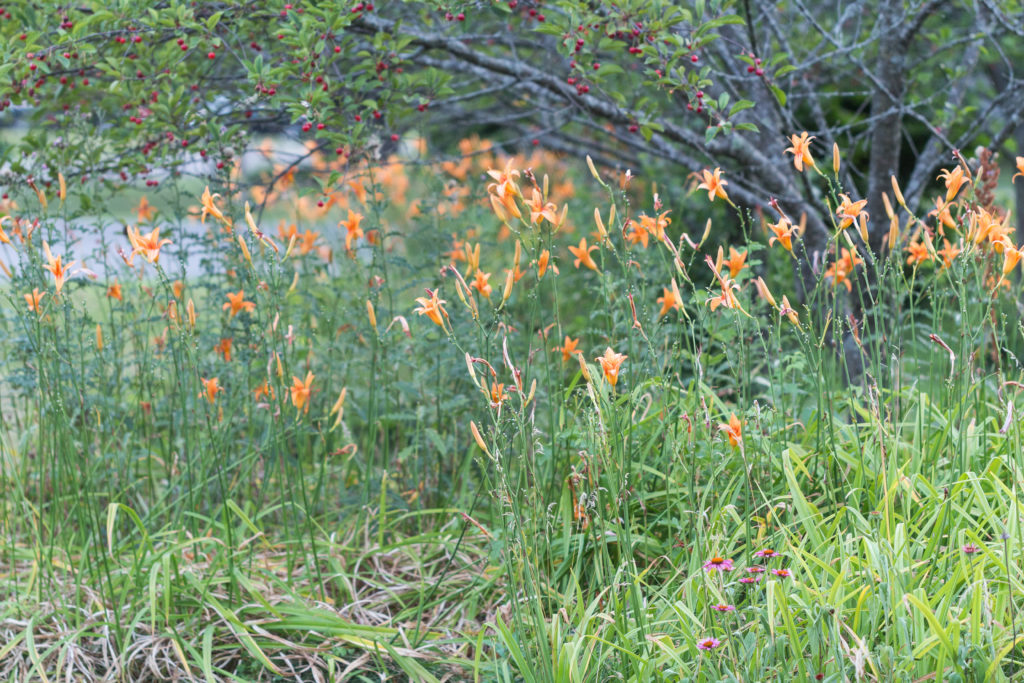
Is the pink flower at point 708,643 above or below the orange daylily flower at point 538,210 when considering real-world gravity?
below

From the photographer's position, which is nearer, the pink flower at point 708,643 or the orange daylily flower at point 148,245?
the pink flower at point 708,643

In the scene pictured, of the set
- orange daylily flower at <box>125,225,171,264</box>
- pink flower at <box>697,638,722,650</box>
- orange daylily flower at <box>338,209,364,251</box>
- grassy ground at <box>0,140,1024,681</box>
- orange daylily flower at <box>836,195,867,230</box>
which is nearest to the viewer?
pink flower at <box>697,638,722,650</box>

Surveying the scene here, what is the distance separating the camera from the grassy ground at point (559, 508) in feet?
6.06

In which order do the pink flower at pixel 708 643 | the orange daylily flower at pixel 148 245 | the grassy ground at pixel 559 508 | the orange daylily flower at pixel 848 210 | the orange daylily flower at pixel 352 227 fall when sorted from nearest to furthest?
the pink flower at pixel 708 643 → the grassy ground at pixel 559 508 → the orange daylily flower at pixel 848 210 → the orange daylily flower at pixel 148 245 → the orange daylily flower at pixel 352 227

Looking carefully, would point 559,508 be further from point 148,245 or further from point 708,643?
point 148,245

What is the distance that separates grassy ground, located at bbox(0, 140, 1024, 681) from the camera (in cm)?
185

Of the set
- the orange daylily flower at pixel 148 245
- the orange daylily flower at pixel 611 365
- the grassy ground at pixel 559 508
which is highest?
the orange daylily flower at pixel 148 245

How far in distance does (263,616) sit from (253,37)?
241 cm

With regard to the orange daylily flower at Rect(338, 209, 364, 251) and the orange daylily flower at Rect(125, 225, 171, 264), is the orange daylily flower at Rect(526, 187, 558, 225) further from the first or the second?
the orange daylily flower at Rect(338, 209, 364, 251)

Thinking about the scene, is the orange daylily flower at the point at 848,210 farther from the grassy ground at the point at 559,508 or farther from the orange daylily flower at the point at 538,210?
the orange daylily flower at the point at 538,210

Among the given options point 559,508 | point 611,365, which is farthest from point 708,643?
point 559,508

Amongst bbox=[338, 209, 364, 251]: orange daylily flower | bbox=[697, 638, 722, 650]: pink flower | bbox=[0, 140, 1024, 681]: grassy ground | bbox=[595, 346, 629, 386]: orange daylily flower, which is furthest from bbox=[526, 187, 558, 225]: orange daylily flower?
bbox=[338, 209, 364, 251]: orange daylily flower

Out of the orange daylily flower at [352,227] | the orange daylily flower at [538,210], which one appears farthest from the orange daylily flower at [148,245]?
the orange daylily flower at [538,210]

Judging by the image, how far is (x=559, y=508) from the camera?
2.36 m
